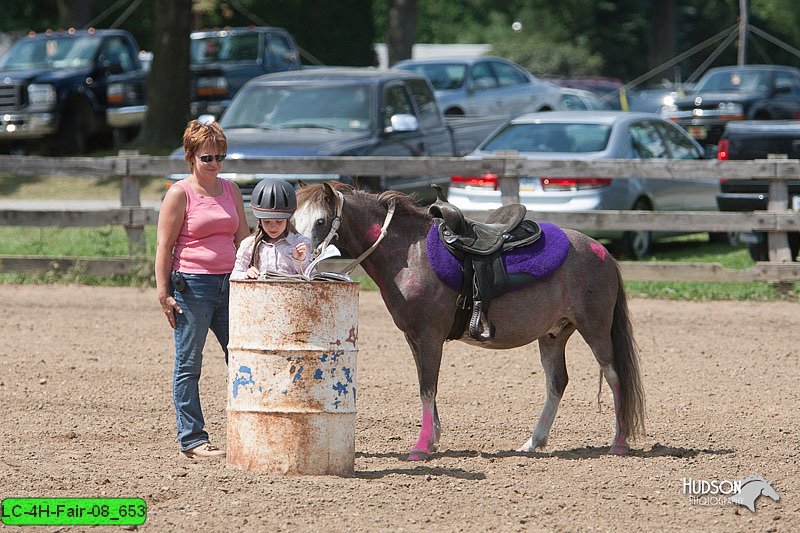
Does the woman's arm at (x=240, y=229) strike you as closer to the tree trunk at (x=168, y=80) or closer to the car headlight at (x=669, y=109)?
the tree trunk at (x=168, y=80)

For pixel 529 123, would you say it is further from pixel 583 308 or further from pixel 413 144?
pixel 583 308

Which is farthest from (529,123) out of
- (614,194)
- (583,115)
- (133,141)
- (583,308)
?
(133,141)

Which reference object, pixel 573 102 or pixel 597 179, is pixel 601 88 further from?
pixel 597 179

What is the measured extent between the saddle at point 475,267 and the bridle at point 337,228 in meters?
0.23

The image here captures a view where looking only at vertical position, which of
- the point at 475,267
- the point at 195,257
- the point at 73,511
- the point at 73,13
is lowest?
the point at 73,511

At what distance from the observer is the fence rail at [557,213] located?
12.2 m

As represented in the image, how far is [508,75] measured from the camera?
2312cm

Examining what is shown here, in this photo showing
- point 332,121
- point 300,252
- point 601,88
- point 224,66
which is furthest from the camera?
point 601,88

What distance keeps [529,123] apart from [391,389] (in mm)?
7339

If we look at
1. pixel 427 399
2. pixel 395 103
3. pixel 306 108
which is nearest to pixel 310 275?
pixel 427 399

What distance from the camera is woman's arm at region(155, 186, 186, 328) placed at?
6.02m

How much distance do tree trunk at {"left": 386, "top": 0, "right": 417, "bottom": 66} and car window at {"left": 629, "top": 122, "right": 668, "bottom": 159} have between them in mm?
18343

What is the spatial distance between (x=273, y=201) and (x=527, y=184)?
8402 millimetres

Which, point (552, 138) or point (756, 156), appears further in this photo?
point (552, 138)
